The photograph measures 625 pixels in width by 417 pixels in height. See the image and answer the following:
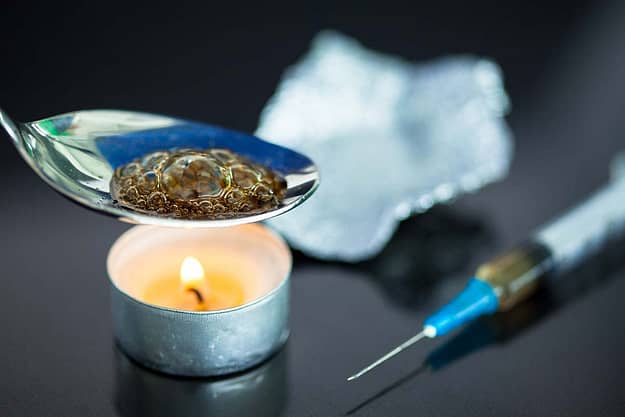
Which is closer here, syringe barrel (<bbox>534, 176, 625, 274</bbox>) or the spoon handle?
the spoon handle

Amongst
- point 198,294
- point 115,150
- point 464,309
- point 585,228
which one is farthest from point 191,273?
point 585,228

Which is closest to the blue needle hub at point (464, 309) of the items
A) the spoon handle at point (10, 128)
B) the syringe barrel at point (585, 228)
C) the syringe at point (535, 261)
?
the syringe at point (535, 261)

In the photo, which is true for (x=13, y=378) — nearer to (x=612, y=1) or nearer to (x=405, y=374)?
(x=405, y=374)

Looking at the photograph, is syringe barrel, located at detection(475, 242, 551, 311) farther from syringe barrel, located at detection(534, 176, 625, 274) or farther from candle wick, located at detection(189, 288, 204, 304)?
candle wick, located at detection(189, 288, 204, 304)

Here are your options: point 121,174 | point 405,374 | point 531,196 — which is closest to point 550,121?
point 531,196

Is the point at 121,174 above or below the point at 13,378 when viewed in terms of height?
above

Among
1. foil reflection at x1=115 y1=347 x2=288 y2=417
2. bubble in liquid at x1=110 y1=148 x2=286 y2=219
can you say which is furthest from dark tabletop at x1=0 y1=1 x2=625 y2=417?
bubble in liquid at x1=110 y1=148 x2=286 y2=219
